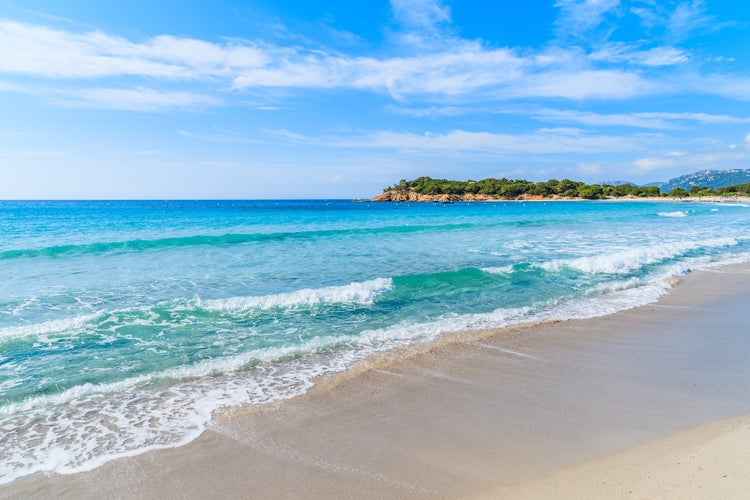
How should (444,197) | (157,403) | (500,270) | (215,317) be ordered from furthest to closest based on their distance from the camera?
(444,197) < (500,270) < (215,317) < (157,403)

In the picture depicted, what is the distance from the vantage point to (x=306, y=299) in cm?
1057

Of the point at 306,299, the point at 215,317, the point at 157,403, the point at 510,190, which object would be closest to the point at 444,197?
the point at 510,190

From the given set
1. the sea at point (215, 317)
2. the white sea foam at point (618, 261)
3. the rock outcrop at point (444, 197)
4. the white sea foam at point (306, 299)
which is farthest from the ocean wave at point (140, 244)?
the rock outcrop at point (444, 197)

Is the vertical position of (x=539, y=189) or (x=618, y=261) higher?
(x=539, y=189)

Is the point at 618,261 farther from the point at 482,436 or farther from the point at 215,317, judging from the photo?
the point at 215,317

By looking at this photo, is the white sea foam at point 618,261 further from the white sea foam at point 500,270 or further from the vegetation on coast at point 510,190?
the vegetation on coast at point 510,190

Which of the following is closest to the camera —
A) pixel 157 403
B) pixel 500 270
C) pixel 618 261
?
pixel 157 403

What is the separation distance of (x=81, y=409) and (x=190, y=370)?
1.45 metres

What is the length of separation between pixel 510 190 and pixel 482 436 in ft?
507

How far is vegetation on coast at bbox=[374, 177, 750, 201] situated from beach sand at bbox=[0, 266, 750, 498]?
142 meters

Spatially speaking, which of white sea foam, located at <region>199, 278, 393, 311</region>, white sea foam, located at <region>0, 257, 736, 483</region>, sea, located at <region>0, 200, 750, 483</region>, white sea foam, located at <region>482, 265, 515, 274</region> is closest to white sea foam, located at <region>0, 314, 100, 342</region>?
sea, located at <region>0, 200, 750, 483</region>

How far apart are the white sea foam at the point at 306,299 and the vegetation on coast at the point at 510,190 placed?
138m

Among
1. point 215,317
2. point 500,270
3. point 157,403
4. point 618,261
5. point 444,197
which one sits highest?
point 444,197

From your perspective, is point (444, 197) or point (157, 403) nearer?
point (157, 403)
